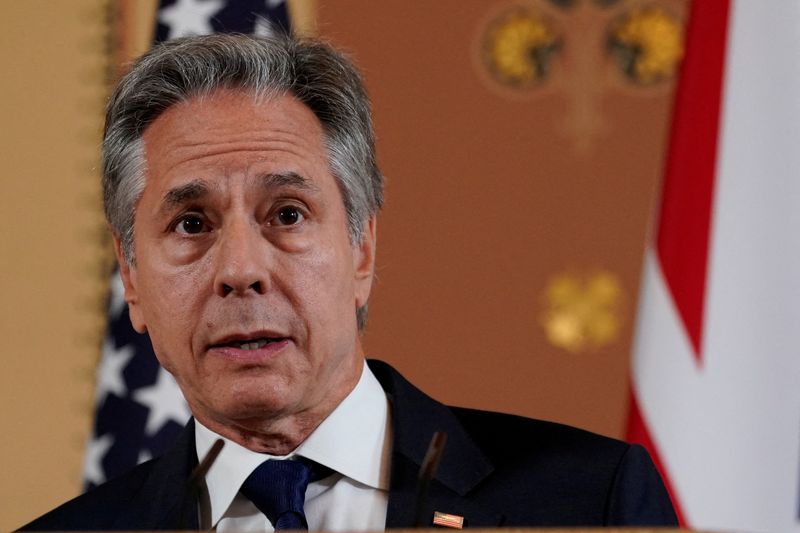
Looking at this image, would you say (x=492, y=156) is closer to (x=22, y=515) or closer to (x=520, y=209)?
(x=520, y=209)

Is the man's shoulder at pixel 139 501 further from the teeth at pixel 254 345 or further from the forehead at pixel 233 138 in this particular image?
the forehead at pixel 233 138

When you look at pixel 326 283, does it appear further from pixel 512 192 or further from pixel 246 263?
pixel 512 192

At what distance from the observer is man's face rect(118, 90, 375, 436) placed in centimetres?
184

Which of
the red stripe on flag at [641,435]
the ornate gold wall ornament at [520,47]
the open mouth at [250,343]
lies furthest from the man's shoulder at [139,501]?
the ornate gold wall ornament at [520,47]

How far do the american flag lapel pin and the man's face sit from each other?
0.82ft

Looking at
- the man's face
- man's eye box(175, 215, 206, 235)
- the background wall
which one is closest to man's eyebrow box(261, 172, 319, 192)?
the man's face

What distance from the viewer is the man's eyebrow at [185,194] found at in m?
1.92

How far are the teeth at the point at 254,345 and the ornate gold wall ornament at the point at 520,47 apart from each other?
211cm

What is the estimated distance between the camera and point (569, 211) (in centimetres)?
378

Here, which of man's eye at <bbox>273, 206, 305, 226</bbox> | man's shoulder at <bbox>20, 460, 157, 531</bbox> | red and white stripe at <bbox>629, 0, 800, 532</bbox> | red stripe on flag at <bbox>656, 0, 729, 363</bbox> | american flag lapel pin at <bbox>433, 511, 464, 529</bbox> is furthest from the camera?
red stripe on flag at <bbox>656, 0, 729, 363</bbox>

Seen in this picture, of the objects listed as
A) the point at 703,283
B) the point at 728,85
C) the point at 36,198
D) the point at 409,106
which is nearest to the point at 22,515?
the point at 36,198

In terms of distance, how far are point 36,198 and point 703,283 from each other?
1621 mm

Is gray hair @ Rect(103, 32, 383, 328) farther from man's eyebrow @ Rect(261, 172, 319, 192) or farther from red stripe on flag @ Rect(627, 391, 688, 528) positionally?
red stripe on flag @ Rect(627, 391, 688, 528)

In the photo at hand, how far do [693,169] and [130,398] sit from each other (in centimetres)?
128
